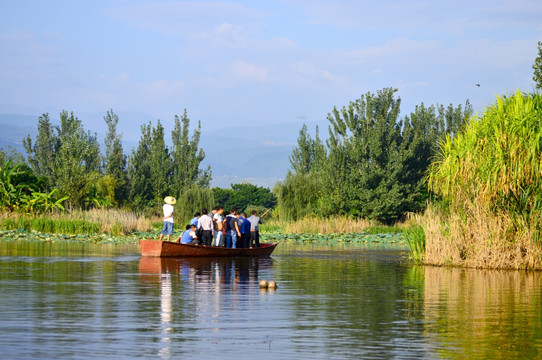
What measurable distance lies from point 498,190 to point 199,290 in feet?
34.2

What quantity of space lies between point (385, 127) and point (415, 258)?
96.0ft

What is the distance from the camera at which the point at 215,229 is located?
32938 mm

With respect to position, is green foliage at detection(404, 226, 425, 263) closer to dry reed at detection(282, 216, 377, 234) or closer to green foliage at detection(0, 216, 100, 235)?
green foliage at detection(0, 216, 100, 235)

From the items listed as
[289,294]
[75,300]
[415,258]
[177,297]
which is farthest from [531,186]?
[75,300]

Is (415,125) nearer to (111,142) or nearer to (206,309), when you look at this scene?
(111,142)

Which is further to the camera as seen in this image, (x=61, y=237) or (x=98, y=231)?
(x=98, y=231)

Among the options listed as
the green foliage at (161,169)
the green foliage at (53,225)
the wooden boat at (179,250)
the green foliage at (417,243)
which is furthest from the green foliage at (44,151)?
the green foliage at (417,243)

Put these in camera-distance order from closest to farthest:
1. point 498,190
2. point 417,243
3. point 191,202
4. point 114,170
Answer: point 498,190, point 417,243, point 191,202, point 114,170

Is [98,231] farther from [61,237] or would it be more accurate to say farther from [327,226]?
[327,226]

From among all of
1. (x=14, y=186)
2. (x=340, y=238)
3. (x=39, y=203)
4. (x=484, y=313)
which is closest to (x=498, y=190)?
(x=484, y=313)

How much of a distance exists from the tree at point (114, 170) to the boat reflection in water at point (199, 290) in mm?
31507

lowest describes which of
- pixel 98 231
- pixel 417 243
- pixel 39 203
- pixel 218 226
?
Answer: pixel 417 243

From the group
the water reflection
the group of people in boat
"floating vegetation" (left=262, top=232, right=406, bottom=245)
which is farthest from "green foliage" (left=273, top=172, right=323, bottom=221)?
the water reflection

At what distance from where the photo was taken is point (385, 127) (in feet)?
188
